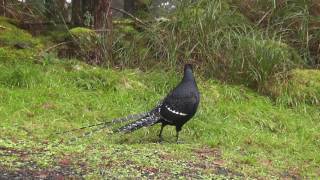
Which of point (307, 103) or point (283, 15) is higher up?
point (283, 15)

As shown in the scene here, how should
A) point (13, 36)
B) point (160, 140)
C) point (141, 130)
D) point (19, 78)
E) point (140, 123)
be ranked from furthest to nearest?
point (13, 36), point (19, 78), point (141, 130), point (160, 140), point (140, 123)

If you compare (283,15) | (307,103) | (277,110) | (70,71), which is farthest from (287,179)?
(283,15)

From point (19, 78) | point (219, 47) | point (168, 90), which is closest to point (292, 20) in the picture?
point (219, 47)

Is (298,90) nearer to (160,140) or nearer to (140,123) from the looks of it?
(160,140)

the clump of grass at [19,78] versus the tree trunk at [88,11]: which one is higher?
the tree trunk at [88,11]

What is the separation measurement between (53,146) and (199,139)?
1.85m

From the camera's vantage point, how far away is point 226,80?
30.7ft

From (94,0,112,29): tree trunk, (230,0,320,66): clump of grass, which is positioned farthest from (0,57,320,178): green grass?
(230,0,320,66): clump of grass

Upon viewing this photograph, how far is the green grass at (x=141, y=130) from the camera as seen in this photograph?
5516 mm

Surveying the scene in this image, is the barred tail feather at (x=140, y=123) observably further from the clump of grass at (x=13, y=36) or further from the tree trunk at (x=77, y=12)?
the tree trunk at (x=77, y=12)

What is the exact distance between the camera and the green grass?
552 cm

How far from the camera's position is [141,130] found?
22.9 ft

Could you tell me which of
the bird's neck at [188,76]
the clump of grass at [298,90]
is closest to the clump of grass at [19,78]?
the bird's neck at [188,76]

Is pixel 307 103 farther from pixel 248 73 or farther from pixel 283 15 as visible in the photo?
pixel 283 15
